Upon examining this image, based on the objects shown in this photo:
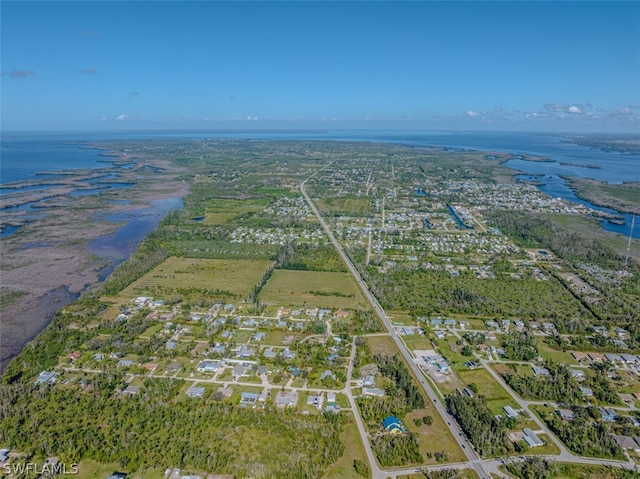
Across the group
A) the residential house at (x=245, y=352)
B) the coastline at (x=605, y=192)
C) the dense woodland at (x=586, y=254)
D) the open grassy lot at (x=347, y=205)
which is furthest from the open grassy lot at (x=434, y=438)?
the coastline at (x=605, y=192)

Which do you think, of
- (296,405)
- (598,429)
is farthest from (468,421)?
(296,405)

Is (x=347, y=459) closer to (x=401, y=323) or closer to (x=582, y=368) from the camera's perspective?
(x=401, y=323)

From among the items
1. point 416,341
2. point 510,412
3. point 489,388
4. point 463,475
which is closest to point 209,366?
point 416,341

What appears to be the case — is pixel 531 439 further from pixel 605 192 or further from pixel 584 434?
pixel 605 192

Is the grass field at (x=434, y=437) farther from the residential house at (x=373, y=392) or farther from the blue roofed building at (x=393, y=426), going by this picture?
the residential house at (x=373, y=392)

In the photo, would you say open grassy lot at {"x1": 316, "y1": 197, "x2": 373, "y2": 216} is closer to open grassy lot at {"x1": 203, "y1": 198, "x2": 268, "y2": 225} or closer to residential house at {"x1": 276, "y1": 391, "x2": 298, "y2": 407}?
open grassy lot at {"x1": 203, "y1": 198, "x2": 268, "y2": 225}

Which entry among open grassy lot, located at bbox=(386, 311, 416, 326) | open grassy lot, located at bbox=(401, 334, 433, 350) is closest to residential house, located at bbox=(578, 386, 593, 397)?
open grassy lot, located at bbox=(401, 334, 433, 350)
